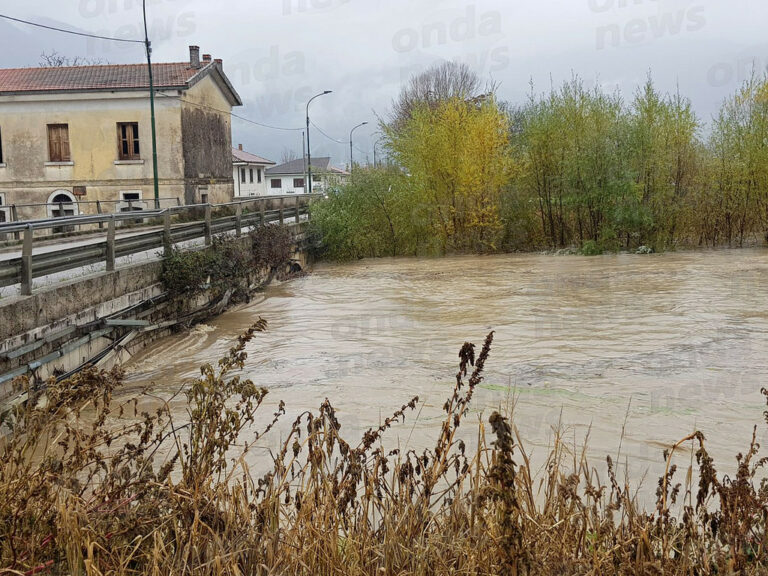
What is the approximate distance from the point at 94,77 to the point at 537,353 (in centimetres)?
2972

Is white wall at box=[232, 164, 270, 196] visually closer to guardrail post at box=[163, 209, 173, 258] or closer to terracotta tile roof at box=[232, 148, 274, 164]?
A: terracotta tile roof at box=[232, 148, 274, 164]

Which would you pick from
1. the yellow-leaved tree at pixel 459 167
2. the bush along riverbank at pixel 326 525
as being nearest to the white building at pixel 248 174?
the yellow-leaved tree at pixel 459 167

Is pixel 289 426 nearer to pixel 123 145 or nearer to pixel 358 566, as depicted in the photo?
pixel 358 566

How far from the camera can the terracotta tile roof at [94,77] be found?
33.8 m

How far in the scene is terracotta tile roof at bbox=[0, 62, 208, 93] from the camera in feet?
111

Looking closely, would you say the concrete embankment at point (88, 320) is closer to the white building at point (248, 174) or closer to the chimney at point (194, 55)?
A: the chimney at point (194, 55)

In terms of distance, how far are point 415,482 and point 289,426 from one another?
4845 millimetres

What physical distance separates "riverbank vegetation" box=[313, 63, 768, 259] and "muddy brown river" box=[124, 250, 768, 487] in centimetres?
718

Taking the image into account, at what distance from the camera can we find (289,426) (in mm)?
8164

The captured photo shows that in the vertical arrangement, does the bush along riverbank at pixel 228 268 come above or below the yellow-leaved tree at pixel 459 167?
below

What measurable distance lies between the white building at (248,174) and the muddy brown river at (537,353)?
44.9 meters

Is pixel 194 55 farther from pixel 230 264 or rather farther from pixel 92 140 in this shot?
pixel 230 264

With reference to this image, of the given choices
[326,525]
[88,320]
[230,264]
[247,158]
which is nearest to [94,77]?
[230,264]

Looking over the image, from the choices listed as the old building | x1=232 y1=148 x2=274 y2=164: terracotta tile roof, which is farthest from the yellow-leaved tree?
x1=232 y1=148 x2=274 y2=164: terracotta tile roof
